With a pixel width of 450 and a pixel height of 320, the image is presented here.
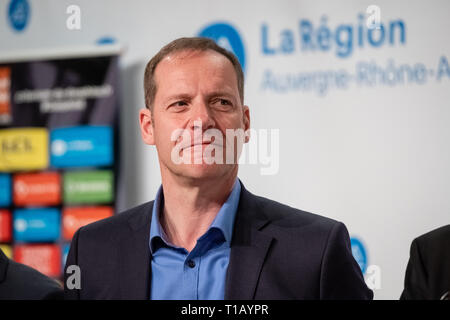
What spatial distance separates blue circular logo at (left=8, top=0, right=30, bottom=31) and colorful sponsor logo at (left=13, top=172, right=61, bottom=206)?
81cm

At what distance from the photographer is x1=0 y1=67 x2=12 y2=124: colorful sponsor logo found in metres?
3.30

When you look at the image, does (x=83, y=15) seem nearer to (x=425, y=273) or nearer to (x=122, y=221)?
(x=122, y=221)

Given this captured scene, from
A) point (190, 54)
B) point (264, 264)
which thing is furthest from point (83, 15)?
point (264, 264)

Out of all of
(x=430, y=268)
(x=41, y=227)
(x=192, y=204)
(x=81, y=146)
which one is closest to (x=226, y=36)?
(x=81, y=146)

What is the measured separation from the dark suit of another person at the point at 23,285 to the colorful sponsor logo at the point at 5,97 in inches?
68.0

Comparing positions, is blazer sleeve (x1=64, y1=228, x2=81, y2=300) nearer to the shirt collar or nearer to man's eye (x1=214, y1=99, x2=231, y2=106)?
the shirt collar

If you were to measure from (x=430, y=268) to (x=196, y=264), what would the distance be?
0.64m

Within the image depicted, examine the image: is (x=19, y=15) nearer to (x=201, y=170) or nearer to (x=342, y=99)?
(x=342, y=99)

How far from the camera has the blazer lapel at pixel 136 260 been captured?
1.57 metres

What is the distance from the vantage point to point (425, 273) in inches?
63.7

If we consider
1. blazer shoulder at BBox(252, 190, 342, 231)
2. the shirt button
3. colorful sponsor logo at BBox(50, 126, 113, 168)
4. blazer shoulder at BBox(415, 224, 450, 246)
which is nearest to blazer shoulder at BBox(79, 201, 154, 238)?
the shirt button

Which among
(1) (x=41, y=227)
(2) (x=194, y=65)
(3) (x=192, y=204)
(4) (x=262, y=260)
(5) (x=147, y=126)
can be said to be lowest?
(1) (x=41, y=227)

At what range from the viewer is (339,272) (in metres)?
1.55

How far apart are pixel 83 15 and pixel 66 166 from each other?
856mm
